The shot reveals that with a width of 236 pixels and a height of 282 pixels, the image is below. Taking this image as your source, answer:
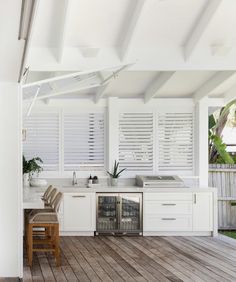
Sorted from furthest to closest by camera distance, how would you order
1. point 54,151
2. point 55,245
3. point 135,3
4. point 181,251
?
point 54,151 → point 181,251 → point 55,245 → point 135,3

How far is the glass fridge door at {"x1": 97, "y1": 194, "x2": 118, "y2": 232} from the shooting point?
29.5ft

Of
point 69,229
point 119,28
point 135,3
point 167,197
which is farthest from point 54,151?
point 135,3

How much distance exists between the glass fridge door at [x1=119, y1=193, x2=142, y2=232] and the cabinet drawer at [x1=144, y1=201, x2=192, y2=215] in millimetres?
152

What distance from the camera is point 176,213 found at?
29.6 feet

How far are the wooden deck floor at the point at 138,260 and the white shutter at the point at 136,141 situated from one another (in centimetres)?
153

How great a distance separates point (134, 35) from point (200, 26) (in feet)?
2.61

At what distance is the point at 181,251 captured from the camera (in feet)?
25.0

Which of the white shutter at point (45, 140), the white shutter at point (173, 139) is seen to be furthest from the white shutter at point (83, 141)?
the white shutter at point (173, 139)

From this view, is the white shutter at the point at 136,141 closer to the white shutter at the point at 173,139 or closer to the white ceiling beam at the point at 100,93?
the white shutter at the point at 173,139

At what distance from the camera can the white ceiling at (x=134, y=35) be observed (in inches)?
218

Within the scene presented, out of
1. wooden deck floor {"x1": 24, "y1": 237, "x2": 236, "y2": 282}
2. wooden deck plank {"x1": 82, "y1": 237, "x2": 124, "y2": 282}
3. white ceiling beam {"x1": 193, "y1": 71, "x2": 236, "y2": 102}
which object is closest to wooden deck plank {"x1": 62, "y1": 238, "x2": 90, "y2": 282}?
wooden deck floor {"x1": 24, "y1": 237, "x2": 236, "y2": 282}

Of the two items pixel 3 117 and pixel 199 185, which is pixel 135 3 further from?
pixel 199 185

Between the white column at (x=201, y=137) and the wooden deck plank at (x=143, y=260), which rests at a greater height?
the white column at (x=201, y=137)

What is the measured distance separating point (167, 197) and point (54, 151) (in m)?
2.31
